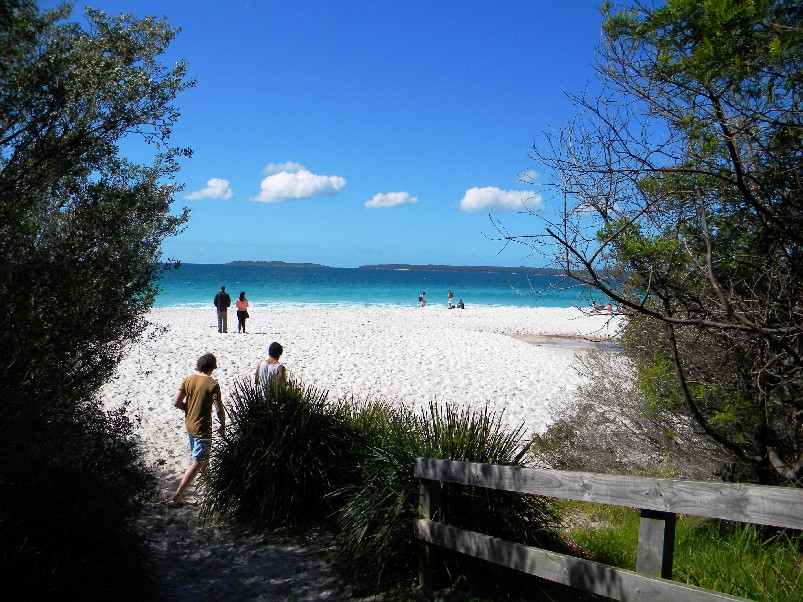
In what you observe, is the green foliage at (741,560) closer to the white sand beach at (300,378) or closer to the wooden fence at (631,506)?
the wooden fence at (631,506)

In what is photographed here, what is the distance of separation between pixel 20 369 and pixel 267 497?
2835mm

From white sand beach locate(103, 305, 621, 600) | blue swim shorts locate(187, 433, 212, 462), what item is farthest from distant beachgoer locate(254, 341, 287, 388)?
white sand beach locate(103, 305, 621, 600)

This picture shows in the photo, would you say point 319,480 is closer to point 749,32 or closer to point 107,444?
point 107,444

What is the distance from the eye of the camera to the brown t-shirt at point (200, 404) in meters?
7.25

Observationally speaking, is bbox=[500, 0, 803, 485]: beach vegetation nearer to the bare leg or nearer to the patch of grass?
the patch of grass

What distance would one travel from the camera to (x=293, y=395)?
6.84 metres

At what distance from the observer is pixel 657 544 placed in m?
3.38

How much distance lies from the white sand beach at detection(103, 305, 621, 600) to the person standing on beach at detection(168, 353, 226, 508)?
0.99 ft

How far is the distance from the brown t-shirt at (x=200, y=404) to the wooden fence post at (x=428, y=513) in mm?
3136

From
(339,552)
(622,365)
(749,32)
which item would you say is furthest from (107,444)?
(622,365)

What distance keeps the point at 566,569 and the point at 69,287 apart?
12.2ft

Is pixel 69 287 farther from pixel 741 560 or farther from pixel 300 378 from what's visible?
pixel 741 560

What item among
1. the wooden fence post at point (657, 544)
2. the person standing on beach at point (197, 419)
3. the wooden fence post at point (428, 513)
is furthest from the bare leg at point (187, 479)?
the wooden fence post at point (657, 544)

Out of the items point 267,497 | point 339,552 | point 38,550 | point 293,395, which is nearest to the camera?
point 38,550
